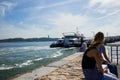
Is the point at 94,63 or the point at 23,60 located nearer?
the point at 94,63

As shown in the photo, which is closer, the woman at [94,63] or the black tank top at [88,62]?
the woman at [94,63]

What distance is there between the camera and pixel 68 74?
29.5 ft

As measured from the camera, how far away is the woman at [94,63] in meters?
5.23

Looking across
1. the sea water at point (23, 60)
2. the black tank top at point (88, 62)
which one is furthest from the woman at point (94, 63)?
the sea water at point (23, 60)

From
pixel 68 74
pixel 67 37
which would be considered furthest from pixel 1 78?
pixel 67 37

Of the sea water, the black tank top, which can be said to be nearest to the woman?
the black tank top

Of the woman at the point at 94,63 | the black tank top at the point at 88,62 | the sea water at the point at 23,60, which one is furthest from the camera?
the sea water at the point at 23,60

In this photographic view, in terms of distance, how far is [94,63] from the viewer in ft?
17.9

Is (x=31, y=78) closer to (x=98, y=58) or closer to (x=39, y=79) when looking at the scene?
(x=39, y=79)

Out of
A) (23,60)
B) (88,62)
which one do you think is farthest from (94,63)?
(23,60)

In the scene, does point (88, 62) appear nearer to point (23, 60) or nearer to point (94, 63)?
point (94, 63)

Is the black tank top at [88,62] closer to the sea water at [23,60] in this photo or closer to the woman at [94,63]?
the woman at [94,63]

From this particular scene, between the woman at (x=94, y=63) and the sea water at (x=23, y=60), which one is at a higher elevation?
the woman at (x=94, y=63)

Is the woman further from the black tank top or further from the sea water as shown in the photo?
the sea water
